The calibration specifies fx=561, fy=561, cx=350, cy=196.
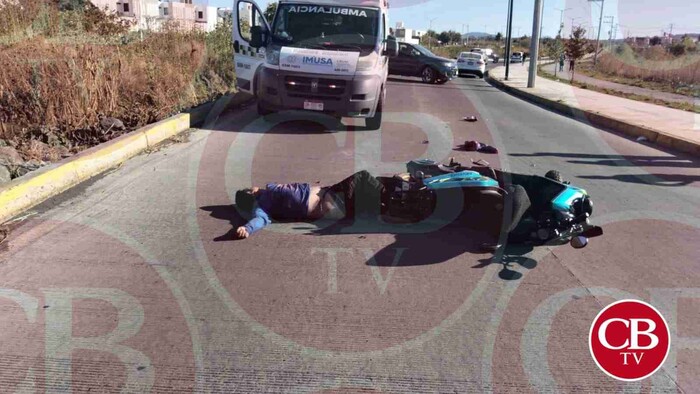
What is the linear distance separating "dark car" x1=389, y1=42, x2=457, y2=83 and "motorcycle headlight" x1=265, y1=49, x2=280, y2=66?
14.6 m

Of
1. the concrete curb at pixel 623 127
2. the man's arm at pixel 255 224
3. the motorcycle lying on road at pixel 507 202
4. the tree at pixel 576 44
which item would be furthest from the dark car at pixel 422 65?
the man's arm at pixel 255 224

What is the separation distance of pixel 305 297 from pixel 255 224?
1.26 m

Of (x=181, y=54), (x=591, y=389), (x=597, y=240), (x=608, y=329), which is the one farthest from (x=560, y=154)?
(x=181, y=54)

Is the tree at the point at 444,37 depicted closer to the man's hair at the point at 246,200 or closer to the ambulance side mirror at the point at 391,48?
the ambulance side mirror at the point at 391,48

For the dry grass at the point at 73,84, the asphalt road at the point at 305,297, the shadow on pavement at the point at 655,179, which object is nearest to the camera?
the asphalt road at the point at 305,297

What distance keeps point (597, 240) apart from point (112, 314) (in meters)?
4.00

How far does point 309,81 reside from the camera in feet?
32.6

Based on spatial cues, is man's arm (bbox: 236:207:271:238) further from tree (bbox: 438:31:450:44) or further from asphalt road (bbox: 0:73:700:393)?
tree (bbox: 438:31:450:44)

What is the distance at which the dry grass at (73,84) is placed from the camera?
7738 millimetres

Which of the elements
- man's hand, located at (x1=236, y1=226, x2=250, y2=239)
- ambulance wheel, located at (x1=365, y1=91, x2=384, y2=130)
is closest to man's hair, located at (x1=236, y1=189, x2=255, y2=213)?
man's hand, located at (x1=236, y1=226, x2=250, y2=239)

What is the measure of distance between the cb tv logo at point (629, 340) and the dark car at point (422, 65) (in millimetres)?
21253

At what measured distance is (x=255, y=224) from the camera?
15.9ft

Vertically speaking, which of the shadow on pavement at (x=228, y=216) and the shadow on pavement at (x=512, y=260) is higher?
the shadow on pavement at (x=228, y=216)

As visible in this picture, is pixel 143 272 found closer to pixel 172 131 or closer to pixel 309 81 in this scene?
pixel 172 131
